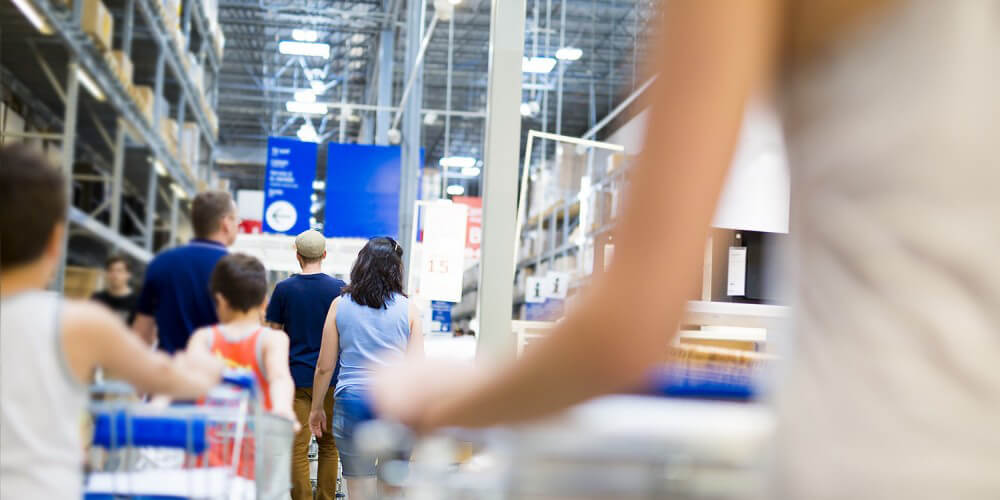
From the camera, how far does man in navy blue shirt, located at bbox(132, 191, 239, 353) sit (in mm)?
1541

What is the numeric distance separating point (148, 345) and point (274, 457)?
12.8 inches

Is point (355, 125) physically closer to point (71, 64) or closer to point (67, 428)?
point (71, 64)

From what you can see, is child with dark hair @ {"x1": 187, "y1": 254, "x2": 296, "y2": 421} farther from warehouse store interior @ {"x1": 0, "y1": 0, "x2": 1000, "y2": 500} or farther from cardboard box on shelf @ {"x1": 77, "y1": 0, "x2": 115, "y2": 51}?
cardboard box on shelf @ {"x1": 77, "y1": 0, "x2": 115, "y2": 51}

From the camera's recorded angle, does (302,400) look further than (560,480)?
Yes

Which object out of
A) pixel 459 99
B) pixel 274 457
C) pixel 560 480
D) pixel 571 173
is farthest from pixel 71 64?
pixel 459 99

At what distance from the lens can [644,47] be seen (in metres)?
0.52

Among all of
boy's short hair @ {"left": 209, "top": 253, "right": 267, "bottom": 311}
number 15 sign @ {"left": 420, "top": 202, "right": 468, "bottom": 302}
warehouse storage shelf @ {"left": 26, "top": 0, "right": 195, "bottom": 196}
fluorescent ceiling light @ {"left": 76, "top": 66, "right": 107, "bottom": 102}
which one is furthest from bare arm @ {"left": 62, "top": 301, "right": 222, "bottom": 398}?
fluorescent ceiling light @ {"left": 76, "top": 66, "right": 107, "bottom": 102}

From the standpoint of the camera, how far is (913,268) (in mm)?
438

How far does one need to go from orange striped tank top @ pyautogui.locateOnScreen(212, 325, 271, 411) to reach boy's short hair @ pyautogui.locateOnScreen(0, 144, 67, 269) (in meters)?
0.32

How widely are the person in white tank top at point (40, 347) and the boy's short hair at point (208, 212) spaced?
0.31 meters

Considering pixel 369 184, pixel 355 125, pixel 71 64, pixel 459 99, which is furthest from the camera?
pixel 459 99

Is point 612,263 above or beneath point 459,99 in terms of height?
beneath

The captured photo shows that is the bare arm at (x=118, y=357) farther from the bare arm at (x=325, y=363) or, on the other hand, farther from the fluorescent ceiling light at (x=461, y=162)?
the fluorescent ceiling light at (x=461, y=162)

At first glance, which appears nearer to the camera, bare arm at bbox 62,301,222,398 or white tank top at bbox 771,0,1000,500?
white tank top at bbox 771,0,1000,500
